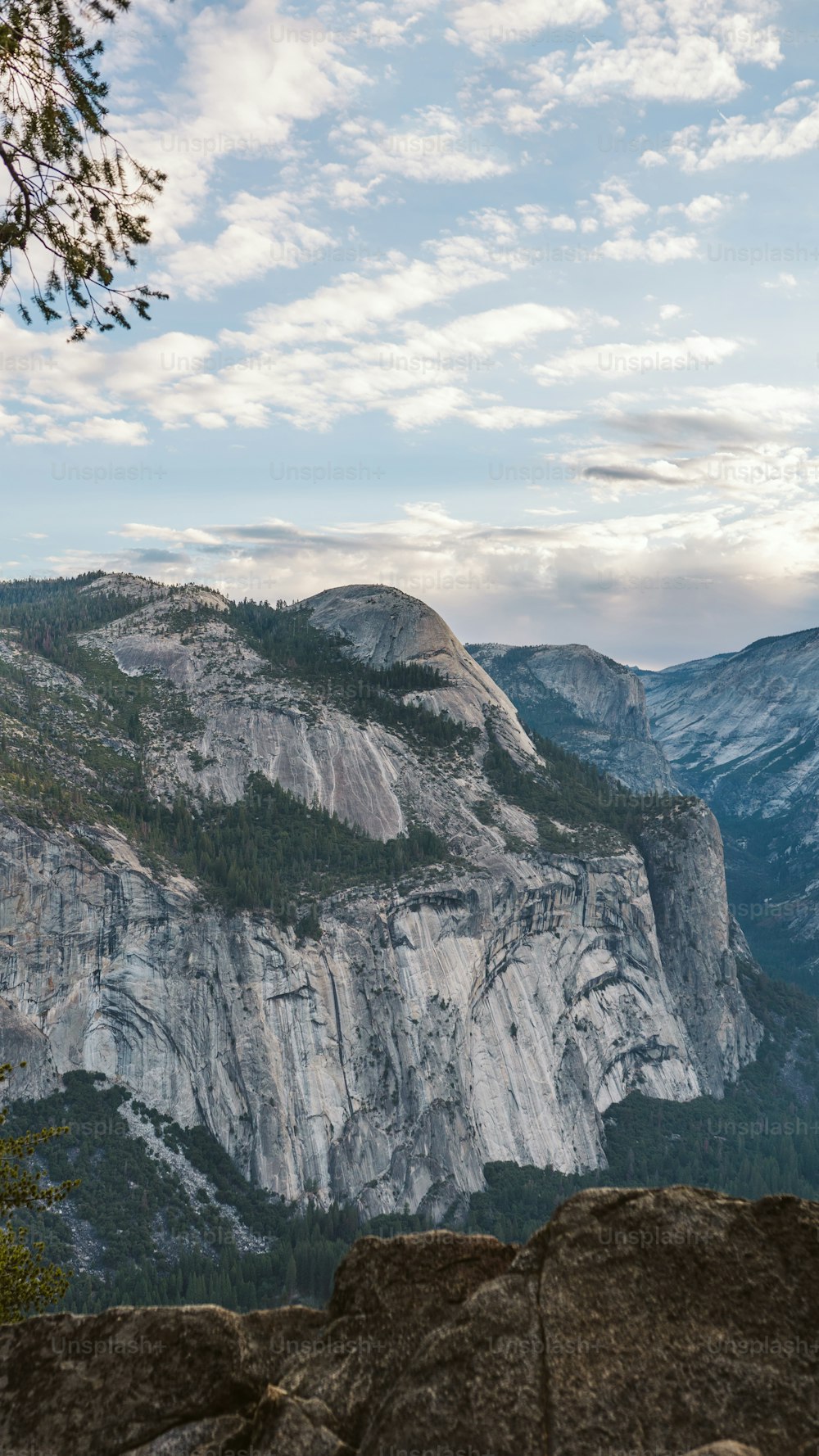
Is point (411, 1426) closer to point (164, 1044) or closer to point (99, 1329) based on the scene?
point (99, 1329)

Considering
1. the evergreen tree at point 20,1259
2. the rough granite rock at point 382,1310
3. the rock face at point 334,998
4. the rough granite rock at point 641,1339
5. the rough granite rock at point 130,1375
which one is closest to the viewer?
the rough granite rock at point 641,1339

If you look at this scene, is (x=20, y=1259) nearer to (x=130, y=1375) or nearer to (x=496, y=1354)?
(x=130, y=1375)

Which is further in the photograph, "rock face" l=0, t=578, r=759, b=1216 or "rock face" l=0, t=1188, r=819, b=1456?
"rock face" l=0, t=578, r=759, b=1216

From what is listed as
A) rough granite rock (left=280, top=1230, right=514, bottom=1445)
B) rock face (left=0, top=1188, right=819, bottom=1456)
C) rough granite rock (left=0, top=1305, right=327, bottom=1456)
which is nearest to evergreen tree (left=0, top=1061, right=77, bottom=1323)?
rough granite rock (left=0, top=1305, right=327, bottom=1456)

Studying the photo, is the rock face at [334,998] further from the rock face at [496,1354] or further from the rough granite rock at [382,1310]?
the rough granite rock at [382,1310]

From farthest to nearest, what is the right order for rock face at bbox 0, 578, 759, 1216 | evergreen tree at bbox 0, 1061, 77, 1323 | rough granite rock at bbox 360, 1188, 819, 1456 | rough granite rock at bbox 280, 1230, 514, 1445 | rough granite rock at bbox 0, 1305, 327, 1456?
rock face at bbox 0, 578, 759, 1216 → evergreen tree at bbox 0, 1061, 77, 1323 → rough granite rock at bbox 280, 1230, 514, 1445 → rough granite rock at bbox 0, 1305, 327, 1456 → rough granite rock at bbox 360, 1188, 819, 1456

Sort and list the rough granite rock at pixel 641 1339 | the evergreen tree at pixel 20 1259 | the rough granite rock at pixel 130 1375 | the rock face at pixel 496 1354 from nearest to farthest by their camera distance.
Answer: the rough granite rock at pixel 641 1339
the rock face at pixel 496 1354
the rough granite rock at pixel 130 1375
the evergreen tree at pixel 20 1259

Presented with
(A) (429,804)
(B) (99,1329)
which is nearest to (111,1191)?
(A) (429,804)

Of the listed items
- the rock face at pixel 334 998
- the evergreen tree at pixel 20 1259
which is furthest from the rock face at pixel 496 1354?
the rock face at pixel 334 998

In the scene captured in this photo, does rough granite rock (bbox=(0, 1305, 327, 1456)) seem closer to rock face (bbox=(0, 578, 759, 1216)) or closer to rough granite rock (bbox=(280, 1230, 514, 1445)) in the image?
rough granite rock (bbox=(280, 1230, 514, 1445))

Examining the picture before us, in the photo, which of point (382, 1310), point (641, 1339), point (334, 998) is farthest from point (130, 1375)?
point (334, 998)

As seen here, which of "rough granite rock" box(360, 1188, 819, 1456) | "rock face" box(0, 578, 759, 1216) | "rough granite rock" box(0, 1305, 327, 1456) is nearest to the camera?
"rough granite rock" box(360, 1188, 819, 1456)
